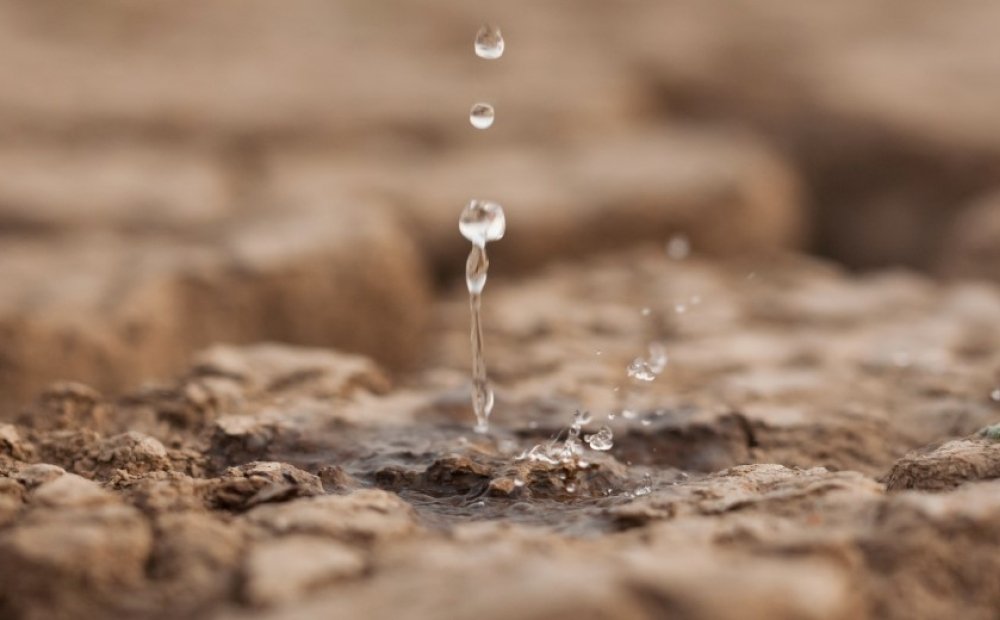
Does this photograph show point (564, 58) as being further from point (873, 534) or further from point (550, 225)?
point (873, 534)

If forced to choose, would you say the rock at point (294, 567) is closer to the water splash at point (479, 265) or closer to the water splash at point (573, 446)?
the water splash at point (573, 446)

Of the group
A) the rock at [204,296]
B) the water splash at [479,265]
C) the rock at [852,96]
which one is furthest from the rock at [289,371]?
the rock at [852,96]

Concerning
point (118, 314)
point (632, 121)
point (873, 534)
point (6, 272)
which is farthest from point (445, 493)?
point (632, 121)

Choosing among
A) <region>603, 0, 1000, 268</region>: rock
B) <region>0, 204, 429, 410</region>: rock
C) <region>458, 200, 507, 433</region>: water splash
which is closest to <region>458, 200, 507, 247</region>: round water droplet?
<region>458, 200, 507, 433</region>: water splash

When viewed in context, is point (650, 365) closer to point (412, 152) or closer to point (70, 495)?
point (70, 495)

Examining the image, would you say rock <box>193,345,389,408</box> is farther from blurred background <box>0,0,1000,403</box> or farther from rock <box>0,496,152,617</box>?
rock <box>0,496,152,617</box>

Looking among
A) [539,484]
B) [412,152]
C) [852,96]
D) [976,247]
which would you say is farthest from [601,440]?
[852,96]
